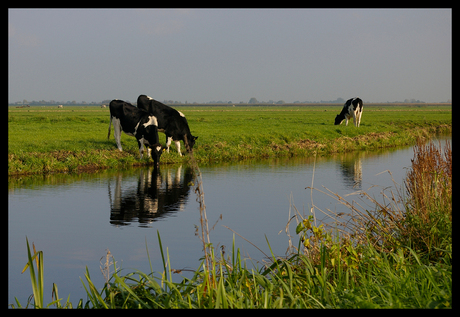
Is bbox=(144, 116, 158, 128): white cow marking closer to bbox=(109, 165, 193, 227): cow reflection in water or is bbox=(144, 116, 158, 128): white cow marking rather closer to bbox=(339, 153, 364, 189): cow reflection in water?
bbox=(109, 165, 193, 227): cow reflection in water

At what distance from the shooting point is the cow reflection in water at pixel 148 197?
490 inches

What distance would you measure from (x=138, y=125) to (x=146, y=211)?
8.98 m

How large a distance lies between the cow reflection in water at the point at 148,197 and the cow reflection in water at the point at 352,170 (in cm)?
579

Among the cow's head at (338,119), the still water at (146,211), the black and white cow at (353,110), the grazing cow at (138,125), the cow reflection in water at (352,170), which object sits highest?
the black and white cow at (353,110)

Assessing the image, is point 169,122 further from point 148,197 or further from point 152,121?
point 148,197

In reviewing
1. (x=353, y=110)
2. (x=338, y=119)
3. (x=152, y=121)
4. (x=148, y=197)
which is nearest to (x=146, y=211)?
(x=148, y=197)

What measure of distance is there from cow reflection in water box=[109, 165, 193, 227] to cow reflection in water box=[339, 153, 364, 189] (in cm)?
579

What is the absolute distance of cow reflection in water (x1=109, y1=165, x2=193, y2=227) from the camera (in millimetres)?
12453

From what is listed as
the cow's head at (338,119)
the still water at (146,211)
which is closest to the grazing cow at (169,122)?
the still water at (146,211)

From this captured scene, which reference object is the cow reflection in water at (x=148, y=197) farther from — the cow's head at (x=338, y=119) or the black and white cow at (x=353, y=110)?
the cow's head at (x=338, y=119)

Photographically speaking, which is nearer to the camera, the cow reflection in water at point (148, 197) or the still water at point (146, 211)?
the still water at point (146, 211)

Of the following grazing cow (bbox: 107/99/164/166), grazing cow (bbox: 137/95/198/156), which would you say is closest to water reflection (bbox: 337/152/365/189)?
grazing cow (bbox: 137/95/198/156)

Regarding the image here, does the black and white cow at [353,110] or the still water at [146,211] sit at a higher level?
the black and white cow at [353,110]
